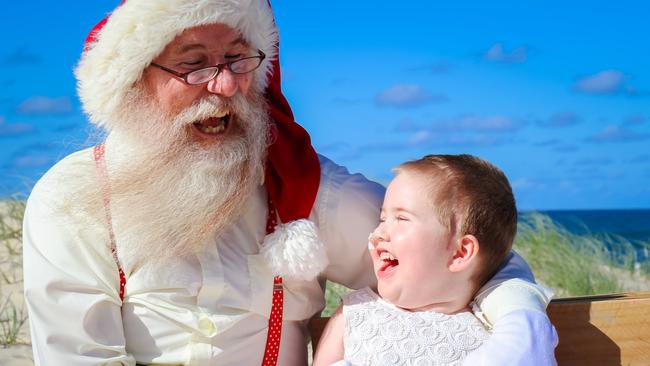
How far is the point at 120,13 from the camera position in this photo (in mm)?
2951

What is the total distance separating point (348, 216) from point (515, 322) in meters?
0.79

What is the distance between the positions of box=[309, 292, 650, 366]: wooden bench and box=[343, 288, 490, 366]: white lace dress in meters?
0.27

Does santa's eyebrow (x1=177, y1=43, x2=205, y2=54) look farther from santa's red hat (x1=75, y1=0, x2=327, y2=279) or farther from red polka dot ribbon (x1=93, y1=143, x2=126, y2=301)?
red polka dot ribbon (x1=93, y1=143, x2=126, y2=301)

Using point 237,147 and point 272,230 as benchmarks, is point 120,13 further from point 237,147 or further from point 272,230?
point 272,230

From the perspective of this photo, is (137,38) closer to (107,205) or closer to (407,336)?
(107,205)

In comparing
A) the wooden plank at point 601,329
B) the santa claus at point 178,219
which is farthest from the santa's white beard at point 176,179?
the wooden plank at point 601,329

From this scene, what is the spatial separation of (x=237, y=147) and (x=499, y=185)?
96 centimetres

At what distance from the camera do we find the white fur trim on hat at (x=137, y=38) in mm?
2818

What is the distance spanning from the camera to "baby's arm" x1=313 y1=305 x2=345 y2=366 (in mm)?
2869

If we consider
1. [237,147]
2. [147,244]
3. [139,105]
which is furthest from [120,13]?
[147,244]

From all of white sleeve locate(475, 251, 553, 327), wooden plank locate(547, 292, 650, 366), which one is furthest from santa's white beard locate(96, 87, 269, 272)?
wooden plank locate(547, 292, 650, 366)

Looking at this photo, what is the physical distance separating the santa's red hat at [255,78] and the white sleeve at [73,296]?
47 cm

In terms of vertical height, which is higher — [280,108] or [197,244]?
[280,108]

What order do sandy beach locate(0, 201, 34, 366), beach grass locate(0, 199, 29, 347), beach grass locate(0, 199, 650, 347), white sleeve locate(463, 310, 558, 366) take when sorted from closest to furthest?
white sleeve locate(463, 310, 558, 366)
sandy beach locate(0, 201, 34, 366)
beach grass locate(0, 199, 29, 347)
beach grass locate(0, 199, 650, 347)
